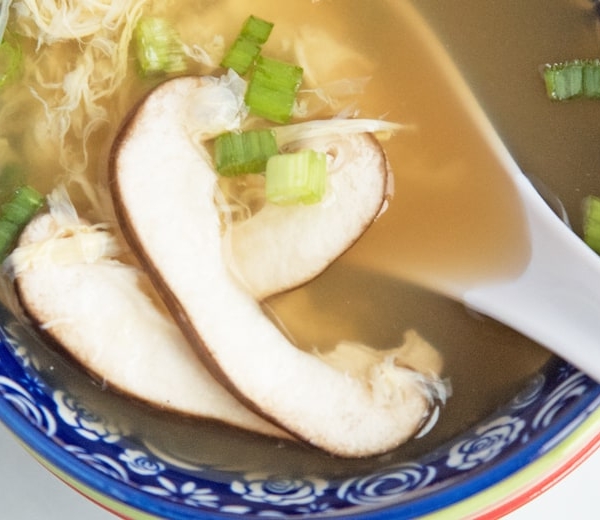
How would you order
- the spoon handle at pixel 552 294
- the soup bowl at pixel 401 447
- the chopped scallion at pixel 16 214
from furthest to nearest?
the chopped scallion at pixel 16 214
the spoon handle at pixel 552 294
the soup bowl at pixel 401 447

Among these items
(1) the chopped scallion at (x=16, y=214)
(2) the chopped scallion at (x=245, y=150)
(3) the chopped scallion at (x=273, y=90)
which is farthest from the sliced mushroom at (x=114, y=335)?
(3) the chopped scallion at (x=273, y=90)

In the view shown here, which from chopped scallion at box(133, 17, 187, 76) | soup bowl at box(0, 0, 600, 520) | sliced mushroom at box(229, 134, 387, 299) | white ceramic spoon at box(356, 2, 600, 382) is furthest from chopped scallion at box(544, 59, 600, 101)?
chopped scallion at box(133, 17, 187, 76)

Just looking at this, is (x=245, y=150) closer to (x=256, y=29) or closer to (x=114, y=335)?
(x=256, y=29)

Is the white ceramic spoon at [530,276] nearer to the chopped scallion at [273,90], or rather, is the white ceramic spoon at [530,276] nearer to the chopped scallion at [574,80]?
the chopped scallion at [574,80]

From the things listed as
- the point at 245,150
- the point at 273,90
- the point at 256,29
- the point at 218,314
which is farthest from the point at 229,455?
the point at 256,29

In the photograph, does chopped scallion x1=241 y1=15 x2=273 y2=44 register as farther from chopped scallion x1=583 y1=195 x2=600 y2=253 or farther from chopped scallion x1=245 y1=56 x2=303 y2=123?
chopped scallion x1=583 y1=195 x2=600 y2=253

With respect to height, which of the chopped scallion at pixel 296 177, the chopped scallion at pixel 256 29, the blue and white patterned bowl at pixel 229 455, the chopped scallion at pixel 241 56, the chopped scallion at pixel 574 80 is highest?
the chopped scallion at pixel 574 80
